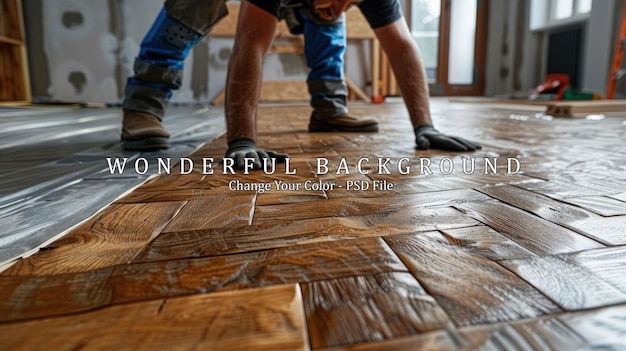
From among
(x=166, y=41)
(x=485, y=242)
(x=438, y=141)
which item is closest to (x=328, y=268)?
(x=485, y=242)

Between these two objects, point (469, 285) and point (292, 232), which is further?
point (292, 232)

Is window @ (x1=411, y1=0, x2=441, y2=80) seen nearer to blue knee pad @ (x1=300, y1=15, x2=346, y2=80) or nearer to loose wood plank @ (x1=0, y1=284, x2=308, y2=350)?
blue knee pad @ (x1=300, y1=15, x2=346, y2=80)

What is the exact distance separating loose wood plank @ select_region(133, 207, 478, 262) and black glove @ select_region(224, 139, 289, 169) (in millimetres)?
422

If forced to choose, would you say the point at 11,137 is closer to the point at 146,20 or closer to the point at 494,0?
the point at 146,20

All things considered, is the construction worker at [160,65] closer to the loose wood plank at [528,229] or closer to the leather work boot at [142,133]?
the leather work boot at [142,133]

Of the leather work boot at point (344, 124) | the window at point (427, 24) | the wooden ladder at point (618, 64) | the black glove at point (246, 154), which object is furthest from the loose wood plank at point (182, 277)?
the window at point (427, 24)

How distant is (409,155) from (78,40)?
4.50m

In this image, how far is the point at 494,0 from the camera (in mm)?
5535

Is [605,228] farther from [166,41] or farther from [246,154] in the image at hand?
[166,41]

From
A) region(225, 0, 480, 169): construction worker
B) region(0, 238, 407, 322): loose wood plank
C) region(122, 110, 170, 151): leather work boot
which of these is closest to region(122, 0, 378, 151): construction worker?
region(122, 110, 170, 151): leather work boot

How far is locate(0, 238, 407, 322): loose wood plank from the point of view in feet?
1.23

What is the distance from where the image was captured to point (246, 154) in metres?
1.01

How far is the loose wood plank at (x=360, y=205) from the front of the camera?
614 mm

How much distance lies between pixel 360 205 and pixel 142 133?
0.85 m
